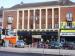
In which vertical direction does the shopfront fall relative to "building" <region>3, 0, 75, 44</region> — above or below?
below

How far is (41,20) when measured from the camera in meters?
91.3

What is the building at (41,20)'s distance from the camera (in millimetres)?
87125

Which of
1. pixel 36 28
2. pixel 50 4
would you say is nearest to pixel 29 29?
pixel 36 28

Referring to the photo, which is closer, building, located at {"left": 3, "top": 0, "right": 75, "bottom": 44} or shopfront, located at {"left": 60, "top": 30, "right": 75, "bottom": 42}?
shopfront, located at {"left": 60, "top": 30, "right": 75, "bottom": 42}

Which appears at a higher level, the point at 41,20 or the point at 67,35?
the point at 41,20

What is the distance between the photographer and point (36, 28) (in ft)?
300

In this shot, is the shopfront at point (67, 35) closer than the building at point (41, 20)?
Yes

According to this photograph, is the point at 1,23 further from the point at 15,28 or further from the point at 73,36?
the point at 73,36

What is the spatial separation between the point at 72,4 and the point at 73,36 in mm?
10313

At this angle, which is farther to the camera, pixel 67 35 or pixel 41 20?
pixel 41 20

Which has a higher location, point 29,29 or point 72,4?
point 72,4

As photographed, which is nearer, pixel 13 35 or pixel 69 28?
pixel 69 28

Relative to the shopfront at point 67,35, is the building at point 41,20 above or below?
above

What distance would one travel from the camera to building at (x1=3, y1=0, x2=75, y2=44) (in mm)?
87125
